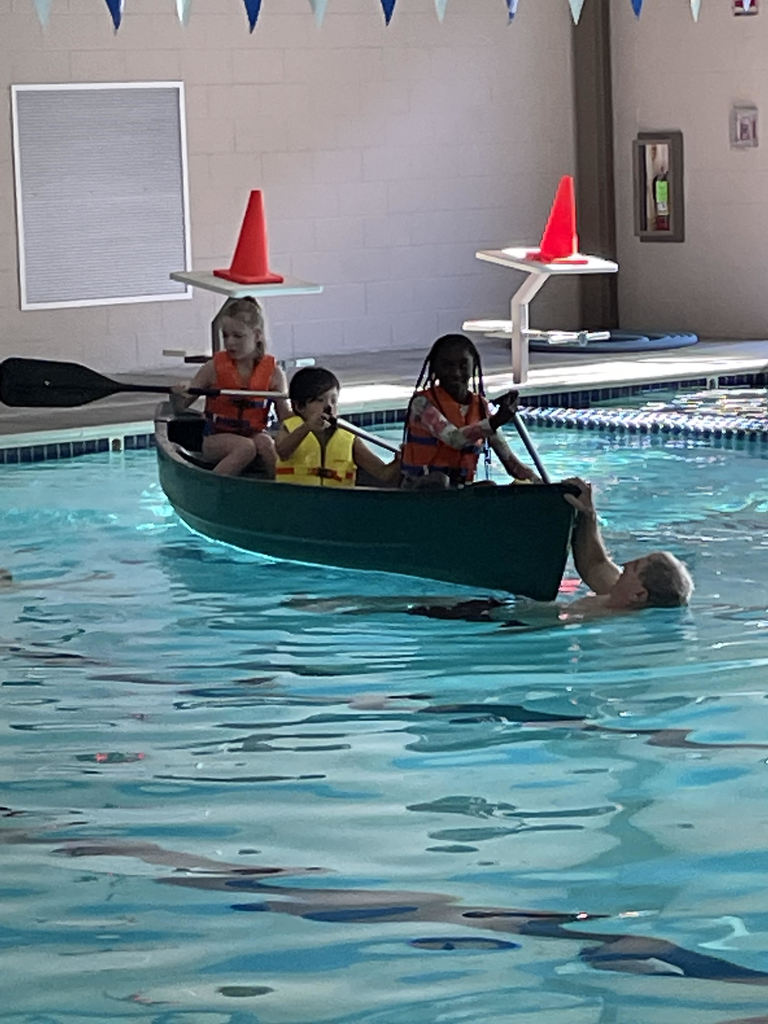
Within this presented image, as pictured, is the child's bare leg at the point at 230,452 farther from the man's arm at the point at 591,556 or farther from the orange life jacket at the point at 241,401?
the man's arm at the point at 591,556

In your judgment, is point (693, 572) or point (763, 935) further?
point (693, 572)

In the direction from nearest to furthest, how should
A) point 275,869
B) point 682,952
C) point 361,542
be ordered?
point 682,952 → point 275,869 → point 361,542

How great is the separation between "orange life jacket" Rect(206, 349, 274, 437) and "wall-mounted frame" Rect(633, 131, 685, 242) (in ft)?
24.7

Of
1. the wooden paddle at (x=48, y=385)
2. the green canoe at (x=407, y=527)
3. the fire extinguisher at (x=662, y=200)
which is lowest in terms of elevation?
the green canoe at (x=407, y=527)

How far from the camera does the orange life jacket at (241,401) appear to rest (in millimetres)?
8867

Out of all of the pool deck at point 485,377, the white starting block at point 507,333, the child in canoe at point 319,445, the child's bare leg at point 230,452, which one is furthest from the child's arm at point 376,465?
the white starting block at point 507,333

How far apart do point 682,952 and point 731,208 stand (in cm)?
1220

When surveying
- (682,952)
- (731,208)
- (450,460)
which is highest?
(731,208)

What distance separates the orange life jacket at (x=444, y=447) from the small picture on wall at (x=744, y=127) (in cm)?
840

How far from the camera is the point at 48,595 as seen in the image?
7410 mm

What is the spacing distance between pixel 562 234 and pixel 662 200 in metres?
3.32

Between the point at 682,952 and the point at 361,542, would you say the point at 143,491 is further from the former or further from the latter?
the point at 682,952

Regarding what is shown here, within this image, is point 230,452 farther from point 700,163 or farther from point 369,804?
point 700,163

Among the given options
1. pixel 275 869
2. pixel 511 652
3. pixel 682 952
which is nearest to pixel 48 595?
pixel 511 652
